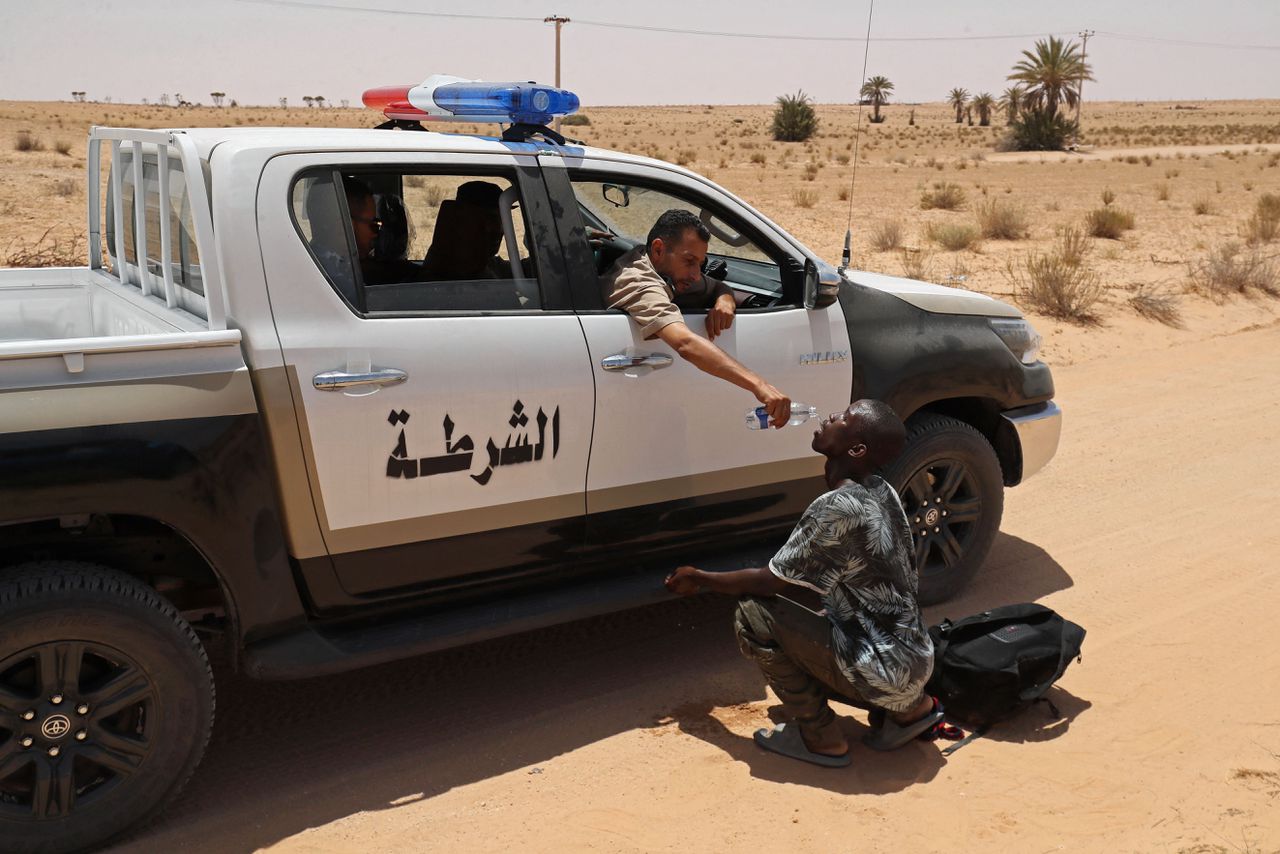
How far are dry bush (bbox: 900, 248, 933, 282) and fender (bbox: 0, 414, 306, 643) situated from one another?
10362 millimetres

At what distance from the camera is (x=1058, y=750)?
4180mm

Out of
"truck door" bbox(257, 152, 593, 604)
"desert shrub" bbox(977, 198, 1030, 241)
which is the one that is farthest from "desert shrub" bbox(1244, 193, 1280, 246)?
"truck door" bbox(257, 152, 593, 604)

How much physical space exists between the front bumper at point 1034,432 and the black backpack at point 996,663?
1168 mm

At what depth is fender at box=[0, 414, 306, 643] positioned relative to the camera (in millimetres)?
3178

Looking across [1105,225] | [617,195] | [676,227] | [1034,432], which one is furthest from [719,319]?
[1105,225]

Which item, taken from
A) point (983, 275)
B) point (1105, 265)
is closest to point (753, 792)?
point (983, 275)

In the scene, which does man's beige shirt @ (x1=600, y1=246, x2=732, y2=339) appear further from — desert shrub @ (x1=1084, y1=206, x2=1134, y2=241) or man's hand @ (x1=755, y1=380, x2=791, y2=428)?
desert shrub @ (x1=1084, y1=206, x2=1134, y2=241)

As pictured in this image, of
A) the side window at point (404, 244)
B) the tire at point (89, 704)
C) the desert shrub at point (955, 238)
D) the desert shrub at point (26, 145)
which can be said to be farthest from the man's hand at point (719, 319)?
the desert shrub at point (26, 145)

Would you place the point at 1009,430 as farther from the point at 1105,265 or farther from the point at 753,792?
the point at 1105,265

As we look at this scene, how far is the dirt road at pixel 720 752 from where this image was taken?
3666 millimetres

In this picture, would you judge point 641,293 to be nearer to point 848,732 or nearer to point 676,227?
point 676,227

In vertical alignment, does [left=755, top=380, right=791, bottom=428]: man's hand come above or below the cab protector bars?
below

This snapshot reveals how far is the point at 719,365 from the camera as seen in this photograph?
13.8 feet

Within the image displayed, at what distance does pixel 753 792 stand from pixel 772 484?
1320 millimetres
